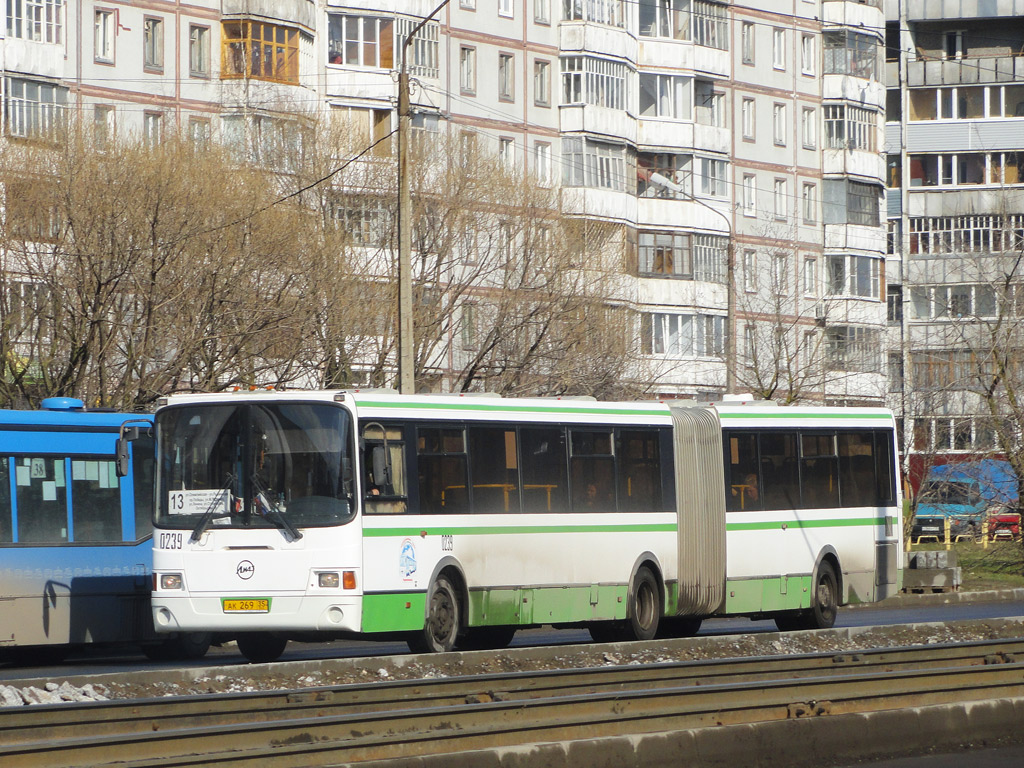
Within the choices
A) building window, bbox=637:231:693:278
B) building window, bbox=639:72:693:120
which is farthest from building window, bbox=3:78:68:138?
building window, bbox=639:72:693:120

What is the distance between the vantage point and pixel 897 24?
84.7 m

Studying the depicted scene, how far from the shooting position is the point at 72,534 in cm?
1925

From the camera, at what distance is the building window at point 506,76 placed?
5894 cm

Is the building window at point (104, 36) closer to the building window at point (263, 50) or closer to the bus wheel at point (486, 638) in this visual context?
the building window at point (263, 50)

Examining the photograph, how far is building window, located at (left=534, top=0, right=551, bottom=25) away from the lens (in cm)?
6019

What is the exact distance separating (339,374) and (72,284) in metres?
5.96

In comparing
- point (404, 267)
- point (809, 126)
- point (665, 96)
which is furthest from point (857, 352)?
point (404, 267)

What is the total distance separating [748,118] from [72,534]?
53.4 m

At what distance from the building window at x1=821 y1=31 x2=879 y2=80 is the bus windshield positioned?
192 ft

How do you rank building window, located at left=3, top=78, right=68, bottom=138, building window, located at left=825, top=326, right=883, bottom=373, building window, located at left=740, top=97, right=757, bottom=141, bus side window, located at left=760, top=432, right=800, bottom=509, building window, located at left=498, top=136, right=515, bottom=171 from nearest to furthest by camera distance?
bus side window, located at left=760, top=432, right=800, bottom=509, building window, located at left=3, top=78, right=68, bottom=138, building window, located at left=825, top=326, right=883, bottom=373, building window, located at left=498, top=136, right=515, bottom=171, building window, located at left=740, top=97, right=757, bottom=141

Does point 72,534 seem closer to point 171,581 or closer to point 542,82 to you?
point 171,581

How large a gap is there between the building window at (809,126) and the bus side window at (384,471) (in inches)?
2229

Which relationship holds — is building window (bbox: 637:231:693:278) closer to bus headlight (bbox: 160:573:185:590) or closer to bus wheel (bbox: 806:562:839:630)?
bus wheel (bbox: 806:562:839:630)

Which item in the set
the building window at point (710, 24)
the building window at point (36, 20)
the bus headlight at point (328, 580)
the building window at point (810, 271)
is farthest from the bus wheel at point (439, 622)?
the building window at point (810, 271)
